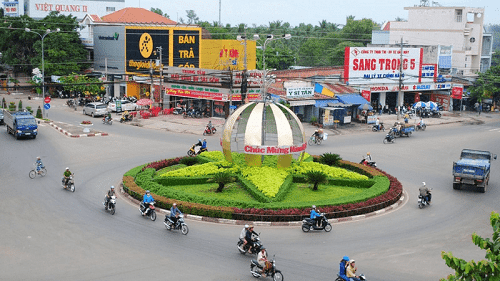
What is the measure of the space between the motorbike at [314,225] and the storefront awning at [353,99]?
32239 mm

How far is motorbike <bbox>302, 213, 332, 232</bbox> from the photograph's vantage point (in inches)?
902

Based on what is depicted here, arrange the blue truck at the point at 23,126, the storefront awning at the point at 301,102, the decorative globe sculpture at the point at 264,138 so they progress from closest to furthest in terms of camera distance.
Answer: the decorative globe sculpture at the point at 264,138 → the blue truck at the point at 23,126 → the storefront awning at the point at 301,102

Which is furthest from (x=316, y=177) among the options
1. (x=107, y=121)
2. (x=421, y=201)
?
(x=107, y=121)

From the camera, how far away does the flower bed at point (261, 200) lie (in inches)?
943

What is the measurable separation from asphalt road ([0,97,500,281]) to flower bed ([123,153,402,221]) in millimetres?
677

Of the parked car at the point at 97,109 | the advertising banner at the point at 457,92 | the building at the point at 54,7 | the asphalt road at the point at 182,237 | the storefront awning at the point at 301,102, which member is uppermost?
the building at the point at 54,7

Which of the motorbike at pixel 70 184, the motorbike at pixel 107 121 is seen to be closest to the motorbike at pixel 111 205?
the motorbike at pixel 70 184

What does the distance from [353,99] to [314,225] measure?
34.1m

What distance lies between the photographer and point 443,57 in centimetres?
6994

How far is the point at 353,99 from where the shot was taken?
182ft

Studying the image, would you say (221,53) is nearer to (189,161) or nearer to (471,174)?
(189,161)

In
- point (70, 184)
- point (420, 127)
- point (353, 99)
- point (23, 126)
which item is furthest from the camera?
point (353, 99)

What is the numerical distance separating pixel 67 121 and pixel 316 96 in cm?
2317

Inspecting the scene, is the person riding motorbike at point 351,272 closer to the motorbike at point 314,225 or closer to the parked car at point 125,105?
the motorbike at point 314,225
